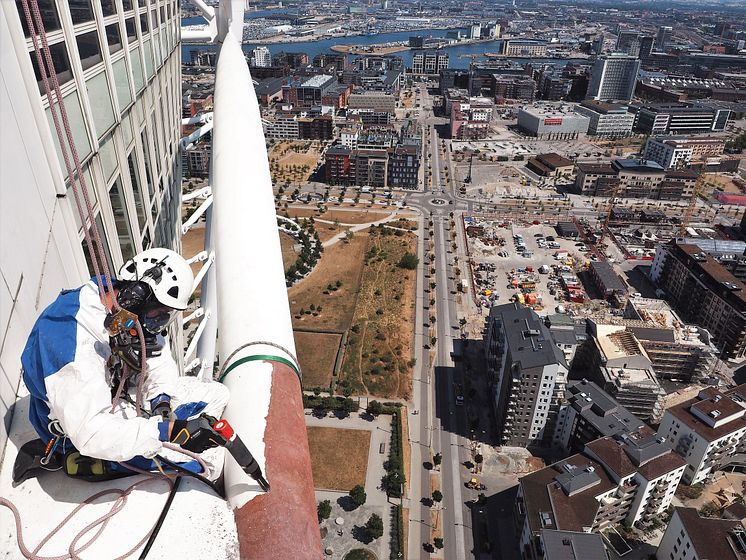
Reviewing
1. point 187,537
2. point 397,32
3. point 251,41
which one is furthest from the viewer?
point 397,32

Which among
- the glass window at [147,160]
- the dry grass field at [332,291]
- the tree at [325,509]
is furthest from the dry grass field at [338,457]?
the glass window at [147,160]

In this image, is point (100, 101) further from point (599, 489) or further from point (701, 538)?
point (701, 538)

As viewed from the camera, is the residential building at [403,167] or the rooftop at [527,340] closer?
the rooftop at [527,340]

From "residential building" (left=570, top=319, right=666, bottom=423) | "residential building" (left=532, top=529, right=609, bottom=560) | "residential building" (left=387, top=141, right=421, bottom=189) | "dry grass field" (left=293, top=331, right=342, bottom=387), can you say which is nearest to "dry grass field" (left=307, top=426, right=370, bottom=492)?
"dry grass field" (left=293, top=331, right=342, bottom=387)

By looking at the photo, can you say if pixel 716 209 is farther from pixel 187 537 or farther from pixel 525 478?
pixel 187 537

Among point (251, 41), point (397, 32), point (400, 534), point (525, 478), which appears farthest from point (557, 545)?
point (397, 32)

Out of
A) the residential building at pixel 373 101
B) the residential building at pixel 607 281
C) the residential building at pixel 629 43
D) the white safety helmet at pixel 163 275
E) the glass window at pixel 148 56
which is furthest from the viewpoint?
the residential building at pixel 629 43

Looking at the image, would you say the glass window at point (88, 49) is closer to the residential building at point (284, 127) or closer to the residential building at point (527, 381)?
the residential building at point (527, 381)
